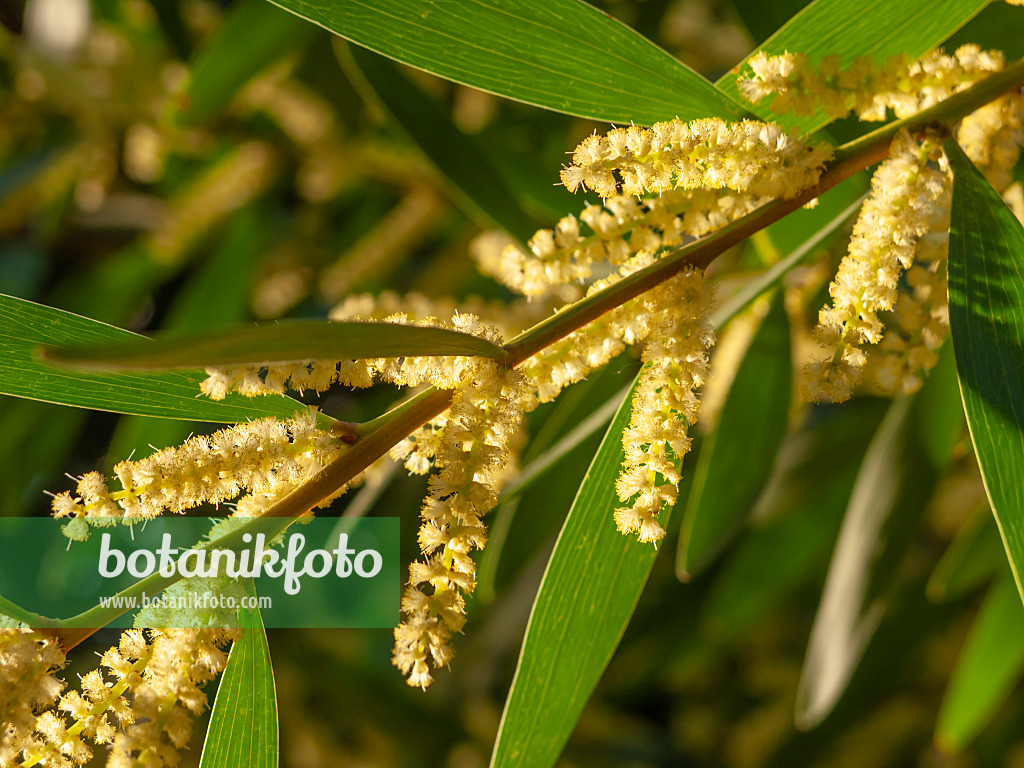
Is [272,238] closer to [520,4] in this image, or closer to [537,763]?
[520,4]

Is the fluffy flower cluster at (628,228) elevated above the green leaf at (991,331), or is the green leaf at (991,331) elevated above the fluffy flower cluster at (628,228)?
the fluffy flower cluster at (628,228)

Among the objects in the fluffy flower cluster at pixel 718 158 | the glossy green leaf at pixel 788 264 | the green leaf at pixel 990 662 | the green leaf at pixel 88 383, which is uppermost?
the glossy green leaf at pixel 788 264

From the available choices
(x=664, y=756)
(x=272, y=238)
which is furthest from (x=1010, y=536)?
(x=664, y=756)

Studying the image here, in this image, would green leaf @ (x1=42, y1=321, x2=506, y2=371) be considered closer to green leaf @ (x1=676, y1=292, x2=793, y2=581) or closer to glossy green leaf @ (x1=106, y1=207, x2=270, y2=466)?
green leaf @ (x1=676, y1=292, x2=793, y2=581)

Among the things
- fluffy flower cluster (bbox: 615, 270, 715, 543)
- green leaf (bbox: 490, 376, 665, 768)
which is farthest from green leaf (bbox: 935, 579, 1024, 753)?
fluffy flower cluster (bbox: 615, 270, 715, 543)

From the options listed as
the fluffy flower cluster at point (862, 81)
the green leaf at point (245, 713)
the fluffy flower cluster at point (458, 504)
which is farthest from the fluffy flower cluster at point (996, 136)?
the green leaf at point (245, 713)

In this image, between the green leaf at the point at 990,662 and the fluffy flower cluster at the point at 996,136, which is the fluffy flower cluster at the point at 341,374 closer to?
the fluffy flower cluster at the point at 996,136
